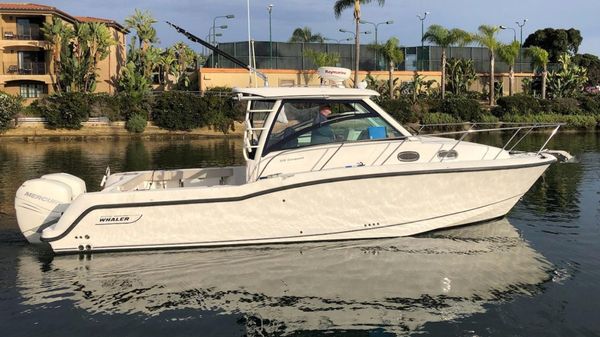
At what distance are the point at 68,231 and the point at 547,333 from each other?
607cm

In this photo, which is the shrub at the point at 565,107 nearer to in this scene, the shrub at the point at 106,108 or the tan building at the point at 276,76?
the tan building at the point at 276,76

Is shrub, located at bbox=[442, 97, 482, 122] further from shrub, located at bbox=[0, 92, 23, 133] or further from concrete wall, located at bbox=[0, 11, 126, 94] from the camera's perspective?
shrub, located at bbox=[0, 92, 23, 133]

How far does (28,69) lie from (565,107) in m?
46.4

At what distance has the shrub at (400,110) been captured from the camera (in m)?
41.9

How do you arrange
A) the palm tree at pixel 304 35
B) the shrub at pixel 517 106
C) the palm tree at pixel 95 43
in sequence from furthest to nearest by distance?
the palm tree at pixel 304 35 < the palm tree at pixel 95 43 < the shrub at pixel 517 106

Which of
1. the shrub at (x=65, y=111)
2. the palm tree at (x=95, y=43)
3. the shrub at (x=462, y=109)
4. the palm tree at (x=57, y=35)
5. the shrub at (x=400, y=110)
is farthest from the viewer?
the palm tree at (x=95, y=43)

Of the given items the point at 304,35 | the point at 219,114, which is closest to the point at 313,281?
the point at 219,114

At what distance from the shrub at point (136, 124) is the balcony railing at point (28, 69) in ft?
44.9

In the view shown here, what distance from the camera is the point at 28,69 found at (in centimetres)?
4634

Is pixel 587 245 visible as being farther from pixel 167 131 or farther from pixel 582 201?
pixel 167 131

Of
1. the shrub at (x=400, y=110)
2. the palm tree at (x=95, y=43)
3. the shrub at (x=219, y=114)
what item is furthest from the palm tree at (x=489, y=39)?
the palm tree at (x=95, y=43)

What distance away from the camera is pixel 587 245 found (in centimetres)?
797

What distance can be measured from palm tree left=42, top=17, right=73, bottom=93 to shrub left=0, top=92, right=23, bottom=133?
8.39 m

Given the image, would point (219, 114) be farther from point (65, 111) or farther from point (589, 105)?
point (589, 105)
